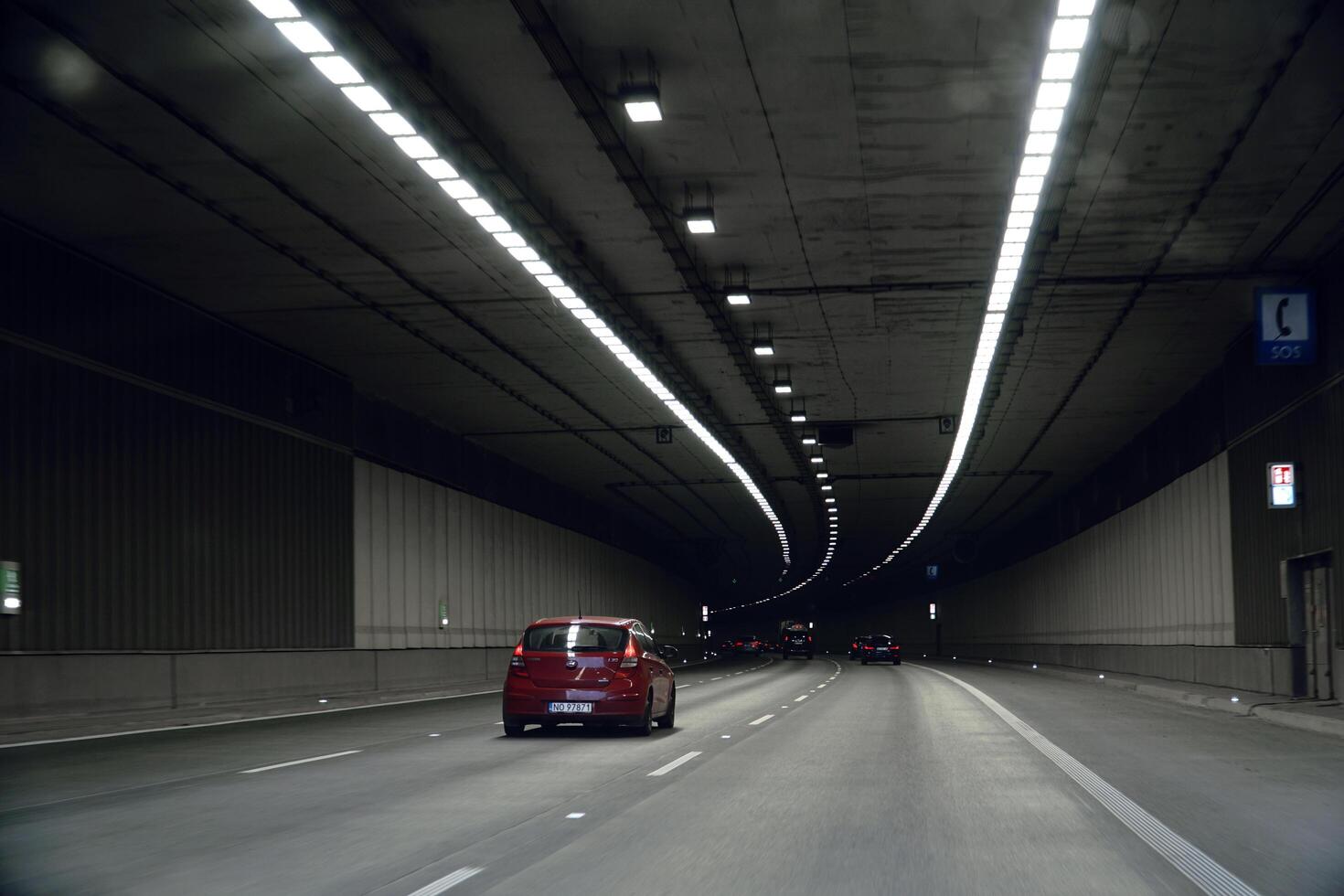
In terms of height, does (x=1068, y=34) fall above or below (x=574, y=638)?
above

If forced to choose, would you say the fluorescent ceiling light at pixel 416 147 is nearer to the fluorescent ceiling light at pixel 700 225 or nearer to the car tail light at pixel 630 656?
the fluorescent ceiling light at pixel 700 225

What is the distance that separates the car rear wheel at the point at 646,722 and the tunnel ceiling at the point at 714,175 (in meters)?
6.31

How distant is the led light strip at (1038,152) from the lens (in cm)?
1305

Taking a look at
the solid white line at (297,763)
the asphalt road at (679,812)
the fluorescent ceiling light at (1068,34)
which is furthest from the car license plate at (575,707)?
the fluorescent ceiling light at (1068,34)

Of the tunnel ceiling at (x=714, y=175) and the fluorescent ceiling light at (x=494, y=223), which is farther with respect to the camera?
the fluorescent ceiling light at (x=494, y=223)

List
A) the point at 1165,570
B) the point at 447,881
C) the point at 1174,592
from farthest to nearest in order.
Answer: the point at 1165,570, the point at 1174,592, the point at 447,881

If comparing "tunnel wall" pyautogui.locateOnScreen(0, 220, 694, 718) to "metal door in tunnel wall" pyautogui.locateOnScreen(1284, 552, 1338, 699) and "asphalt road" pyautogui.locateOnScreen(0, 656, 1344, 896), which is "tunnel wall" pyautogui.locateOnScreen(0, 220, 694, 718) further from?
"metal door in tunnel wall" pyautogui.locateOnScreen(1284, 552, 1338, 699)

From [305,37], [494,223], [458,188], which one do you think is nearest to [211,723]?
[494,223]

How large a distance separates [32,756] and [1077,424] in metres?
28.4

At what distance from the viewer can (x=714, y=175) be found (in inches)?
679

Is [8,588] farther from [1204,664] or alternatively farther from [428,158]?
[1204,664]

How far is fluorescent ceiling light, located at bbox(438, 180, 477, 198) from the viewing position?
17.5 metres

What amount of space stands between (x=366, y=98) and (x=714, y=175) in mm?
4502

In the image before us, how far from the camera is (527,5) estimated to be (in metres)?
12.6
